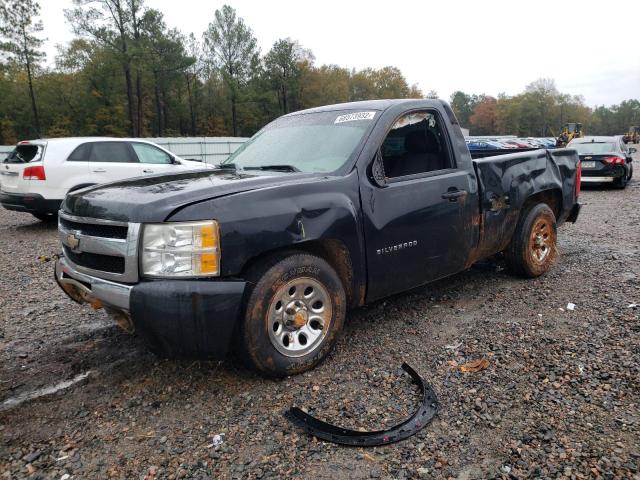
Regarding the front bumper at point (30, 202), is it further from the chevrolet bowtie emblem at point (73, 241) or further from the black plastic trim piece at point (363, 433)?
the black plastic trim piece at point (363, 433)

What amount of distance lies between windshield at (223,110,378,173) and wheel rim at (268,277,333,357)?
2.91 feet

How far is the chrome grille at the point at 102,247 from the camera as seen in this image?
108 inches

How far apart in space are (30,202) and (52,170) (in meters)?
0.68

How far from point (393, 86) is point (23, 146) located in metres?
86.4

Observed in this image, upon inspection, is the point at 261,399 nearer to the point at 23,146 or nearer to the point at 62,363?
the point at 62,363

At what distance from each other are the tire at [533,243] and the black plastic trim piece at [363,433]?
8.59 ft

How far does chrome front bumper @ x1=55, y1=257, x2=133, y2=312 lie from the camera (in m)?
2.75

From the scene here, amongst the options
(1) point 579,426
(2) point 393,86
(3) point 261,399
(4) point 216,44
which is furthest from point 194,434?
(2) point 393,86

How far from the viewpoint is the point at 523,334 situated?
3.75m

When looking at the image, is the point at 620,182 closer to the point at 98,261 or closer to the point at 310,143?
the point at 310,143

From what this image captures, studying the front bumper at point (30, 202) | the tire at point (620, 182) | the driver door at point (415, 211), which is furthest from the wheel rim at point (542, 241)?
the tire at point (620, 182)

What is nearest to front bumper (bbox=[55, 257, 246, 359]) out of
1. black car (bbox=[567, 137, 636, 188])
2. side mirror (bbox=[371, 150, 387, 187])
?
side mirror (bbox=[371, 150, 387, 187])

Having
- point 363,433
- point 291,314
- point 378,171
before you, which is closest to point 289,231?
point 291,314

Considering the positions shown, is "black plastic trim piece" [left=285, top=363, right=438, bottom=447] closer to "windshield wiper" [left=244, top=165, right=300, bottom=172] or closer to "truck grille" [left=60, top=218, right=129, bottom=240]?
"truck grille" [left=60, top=218, right=129, bottom=240]
